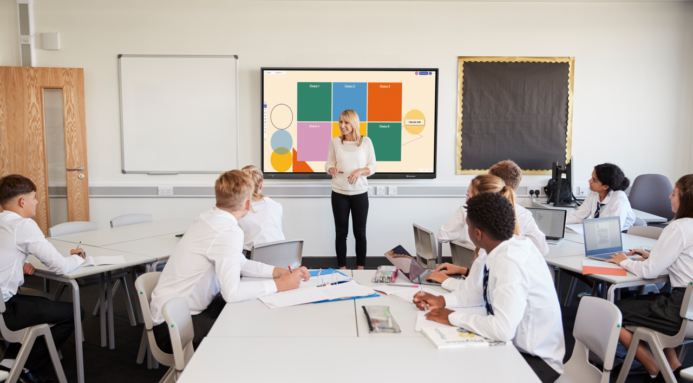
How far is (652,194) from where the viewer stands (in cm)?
449

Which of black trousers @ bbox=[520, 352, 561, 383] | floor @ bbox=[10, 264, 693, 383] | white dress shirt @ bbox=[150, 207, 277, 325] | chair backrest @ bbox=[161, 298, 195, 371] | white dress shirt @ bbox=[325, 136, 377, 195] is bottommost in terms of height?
floor @ bbox=[10, 264, 693, 383]

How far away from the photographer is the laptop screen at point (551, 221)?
299 centimetres

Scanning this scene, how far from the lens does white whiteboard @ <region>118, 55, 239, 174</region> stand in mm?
4637

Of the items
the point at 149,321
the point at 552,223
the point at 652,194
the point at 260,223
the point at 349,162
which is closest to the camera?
the point at 149,321

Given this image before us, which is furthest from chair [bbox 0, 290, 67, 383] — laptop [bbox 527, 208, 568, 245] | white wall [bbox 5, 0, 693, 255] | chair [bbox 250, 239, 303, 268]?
laptop [bbox 527, 208, 568, 245]

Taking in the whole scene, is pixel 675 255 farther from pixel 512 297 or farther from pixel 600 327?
pixel 512 297

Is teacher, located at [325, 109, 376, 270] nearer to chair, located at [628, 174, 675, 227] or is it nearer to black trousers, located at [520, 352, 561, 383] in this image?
black trousers, located at [520, 352, 561, 383]

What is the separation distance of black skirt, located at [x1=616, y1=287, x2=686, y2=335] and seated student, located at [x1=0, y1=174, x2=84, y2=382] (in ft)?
9.74

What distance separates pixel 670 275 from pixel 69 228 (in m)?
4.13

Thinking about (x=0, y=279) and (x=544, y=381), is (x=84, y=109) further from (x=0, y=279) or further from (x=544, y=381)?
(x=544, y=381)

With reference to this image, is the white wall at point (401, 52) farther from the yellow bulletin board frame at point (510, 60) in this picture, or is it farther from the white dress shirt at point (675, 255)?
the white dress shirt at point (675, 255)

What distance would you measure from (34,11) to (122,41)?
94cm

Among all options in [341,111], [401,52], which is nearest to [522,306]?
[341,111]

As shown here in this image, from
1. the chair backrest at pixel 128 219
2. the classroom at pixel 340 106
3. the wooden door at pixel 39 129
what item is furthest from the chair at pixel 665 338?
the wooden door at pixel 39 129
